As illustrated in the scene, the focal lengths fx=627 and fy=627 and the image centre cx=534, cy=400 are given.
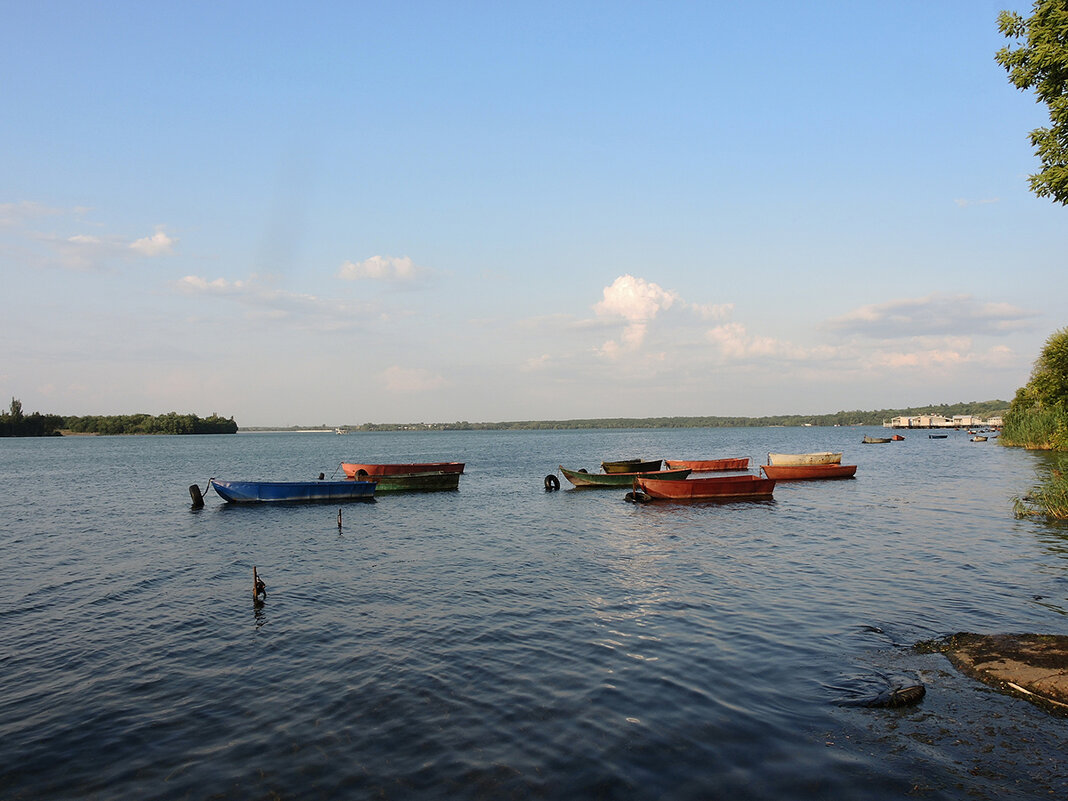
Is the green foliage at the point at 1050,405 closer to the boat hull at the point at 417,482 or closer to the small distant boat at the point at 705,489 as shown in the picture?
the small distant boat at the point at 705,489

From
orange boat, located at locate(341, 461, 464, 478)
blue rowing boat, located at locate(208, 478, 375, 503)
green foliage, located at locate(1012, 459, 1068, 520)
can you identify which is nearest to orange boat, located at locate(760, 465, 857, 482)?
green foliage, located at locate(1012, 459, 1068, 520)

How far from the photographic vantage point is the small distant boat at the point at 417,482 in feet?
156

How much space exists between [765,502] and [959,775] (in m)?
32.4

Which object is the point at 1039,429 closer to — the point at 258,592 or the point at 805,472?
the point at 805,472

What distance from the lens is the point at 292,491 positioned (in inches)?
1662

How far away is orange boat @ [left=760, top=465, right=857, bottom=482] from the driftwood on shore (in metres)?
40.6

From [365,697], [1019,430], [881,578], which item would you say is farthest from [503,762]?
[1019,430]

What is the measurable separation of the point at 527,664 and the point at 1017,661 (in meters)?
9.01

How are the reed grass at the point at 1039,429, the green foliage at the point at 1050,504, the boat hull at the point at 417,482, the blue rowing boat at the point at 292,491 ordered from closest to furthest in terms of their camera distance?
1. the green foliage at the point at 1050,504
2. the blue rowing boat at the point at 292,491
3. the boat hull at the point at 417,482
4. the reed grass at the point at 1039,429

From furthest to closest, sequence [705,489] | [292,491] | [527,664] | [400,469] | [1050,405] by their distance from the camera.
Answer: [1050,405] → [400,469] → [292,491] → [705,489] → [527,664]

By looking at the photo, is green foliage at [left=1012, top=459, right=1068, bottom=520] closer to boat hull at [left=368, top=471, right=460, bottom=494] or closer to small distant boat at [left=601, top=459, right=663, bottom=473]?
small distant boat at [left=601, top=459, right=663, bottom=473]

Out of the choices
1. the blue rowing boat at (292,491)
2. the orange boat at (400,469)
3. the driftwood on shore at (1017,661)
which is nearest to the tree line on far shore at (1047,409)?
the driftwood on shore at (1017,661)

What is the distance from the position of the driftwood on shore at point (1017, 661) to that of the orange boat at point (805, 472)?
4061 centimetres

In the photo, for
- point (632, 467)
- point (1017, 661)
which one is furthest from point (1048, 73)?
point (632, 467)
